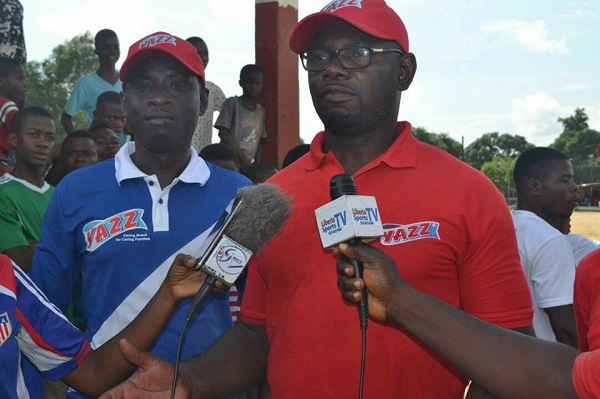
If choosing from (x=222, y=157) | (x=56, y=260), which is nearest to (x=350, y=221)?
(x=56, y=260)

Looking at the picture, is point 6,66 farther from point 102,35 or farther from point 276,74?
point 276,74

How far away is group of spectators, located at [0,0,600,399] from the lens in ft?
6.98

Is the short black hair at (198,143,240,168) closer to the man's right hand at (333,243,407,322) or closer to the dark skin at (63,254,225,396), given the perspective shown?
the dark skin at (63,254,225,396)

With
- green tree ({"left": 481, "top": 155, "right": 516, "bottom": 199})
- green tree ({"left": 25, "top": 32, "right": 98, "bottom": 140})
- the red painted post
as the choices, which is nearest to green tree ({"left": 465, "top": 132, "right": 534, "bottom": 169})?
green tree ({"left": 481, "top": 155, "right": 516, "bottom": 199})

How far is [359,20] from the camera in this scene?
2631mm

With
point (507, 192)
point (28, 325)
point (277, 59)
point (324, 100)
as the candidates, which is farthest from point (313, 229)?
point (507, 192)

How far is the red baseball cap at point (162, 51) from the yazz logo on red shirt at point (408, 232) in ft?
4.35

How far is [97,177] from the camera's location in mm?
3205

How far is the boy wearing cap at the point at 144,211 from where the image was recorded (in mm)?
3047

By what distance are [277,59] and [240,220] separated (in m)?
7.57

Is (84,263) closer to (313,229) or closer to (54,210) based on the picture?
(54,210)

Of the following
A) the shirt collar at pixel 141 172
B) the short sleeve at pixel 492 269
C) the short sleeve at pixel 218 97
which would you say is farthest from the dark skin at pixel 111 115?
the short sleeve at pixel 492 269

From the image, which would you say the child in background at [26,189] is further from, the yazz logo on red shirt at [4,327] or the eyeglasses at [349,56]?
the eyeglasses at [349,56]

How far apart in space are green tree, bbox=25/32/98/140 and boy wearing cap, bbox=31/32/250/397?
48274mm
